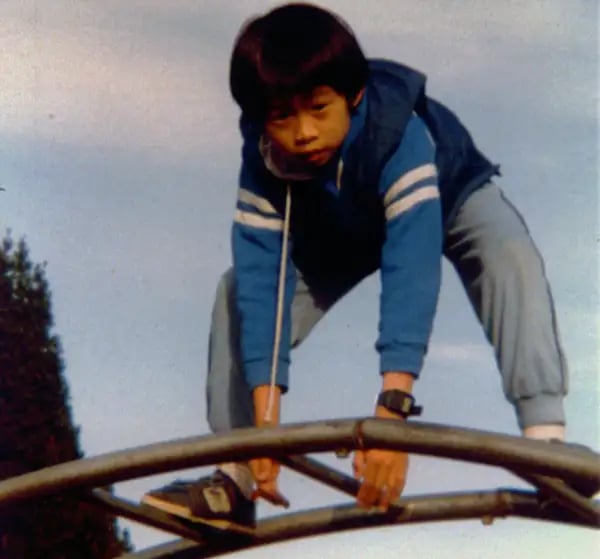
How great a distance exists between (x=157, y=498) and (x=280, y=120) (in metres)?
0.93

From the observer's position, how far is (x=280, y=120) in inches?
142

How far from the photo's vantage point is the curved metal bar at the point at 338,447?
10.6 ft

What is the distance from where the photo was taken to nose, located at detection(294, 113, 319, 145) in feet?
11.9

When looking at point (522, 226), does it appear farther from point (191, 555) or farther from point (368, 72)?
point (191, 555)

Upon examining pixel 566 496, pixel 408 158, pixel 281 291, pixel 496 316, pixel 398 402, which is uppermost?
pixel 408 158

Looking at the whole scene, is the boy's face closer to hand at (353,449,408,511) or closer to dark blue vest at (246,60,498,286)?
dark blue vest at (246,60,498,286)

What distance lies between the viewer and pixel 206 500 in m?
3.82

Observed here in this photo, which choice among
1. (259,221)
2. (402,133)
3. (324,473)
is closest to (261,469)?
(324,473)

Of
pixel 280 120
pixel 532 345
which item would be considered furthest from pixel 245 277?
pixel 532 345

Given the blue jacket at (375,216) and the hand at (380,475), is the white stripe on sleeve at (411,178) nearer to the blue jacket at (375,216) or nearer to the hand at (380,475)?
the blue jacket at (375,216)

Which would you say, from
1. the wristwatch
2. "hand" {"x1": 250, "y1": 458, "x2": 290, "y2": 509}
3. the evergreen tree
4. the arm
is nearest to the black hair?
the arm

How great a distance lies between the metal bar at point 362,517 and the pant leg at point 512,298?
0.83ft

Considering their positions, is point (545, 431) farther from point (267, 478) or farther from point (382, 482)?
point (267, 478)

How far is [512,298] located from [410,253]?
27cm
